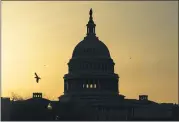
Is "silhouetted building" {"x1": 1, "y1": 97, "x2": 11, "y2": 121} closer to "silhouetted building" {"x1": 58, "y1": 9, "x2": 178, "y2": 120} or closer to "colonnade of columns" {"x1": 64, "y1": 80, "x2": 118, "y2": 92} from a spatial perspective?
"silhouetted building" {"x1": 58, "y1": 9, "x2": 178, "y2": 120}

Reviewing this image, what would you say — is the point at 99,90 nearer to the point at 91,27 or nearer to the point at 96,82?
the point at 96,82

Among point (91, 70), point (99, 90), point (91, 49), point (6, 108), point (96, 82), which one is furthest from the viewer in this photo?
point (91, 70)

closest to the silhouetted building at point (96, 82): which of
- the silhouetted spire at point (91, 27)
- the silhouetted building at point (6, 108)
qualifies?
the silhouetted spire at point (91, 27)

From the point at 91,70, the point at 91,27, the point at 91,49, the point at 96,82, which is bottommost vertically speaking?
the point at 96,82

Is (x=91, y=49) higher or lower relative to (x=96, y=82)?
higher

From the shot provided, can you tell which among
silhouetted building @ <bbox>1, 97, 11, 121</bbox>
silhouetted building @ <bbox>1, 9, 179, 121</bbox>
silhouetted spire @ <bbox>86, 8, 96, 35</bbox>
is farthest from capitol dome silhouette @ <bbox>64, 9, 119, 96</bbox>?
silhouetted building @ <bbox>1, 97, 11, 121</bbox>

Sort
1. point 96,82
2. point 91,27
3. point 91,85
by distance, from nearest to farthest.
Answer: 1. point 96,82
2. point 91,85
3. point 91,27

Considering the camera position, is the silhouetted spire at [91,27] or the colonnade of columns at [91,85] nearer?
the colonnade of columns at [91,85]

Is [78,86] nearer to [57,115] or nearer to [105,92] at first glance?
[105,92]

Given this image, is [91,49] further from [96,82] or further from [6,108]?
[6,108]

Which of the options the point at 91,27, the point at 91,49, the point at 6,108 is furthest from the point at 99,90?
the point at 6,108

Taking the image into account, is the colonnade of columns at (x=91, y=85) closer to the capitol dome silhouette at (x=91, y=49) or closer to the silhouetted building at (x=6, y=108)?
the capitol dome silhouette at (x=91, y=49)

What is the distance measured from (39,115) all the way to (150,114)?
35.8m

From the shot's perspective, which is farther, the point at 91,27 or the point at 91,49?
the point at 91,27
